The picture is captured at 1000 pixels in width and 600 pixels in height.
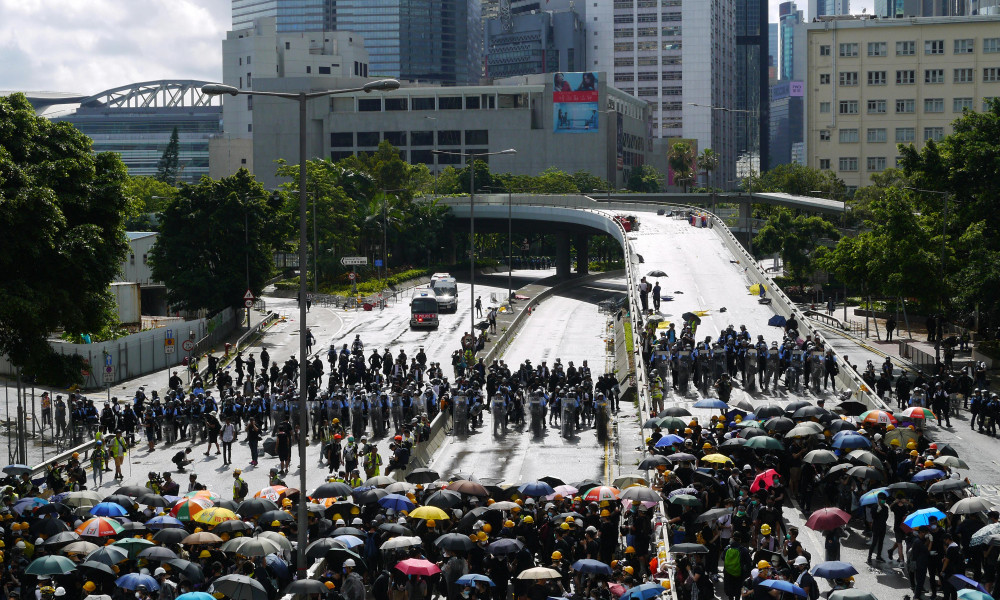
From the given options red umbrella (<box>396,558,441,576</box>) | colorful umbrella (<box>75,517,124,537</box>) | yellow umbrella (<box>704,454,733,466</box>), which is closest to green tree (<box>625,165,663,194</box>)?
yellow umbrella (<box>704,454,733,466</box>)

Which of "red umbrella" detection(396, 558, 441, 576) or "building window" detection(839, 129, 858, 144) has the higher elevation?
"building window" detection(839, 129, 858, 144)

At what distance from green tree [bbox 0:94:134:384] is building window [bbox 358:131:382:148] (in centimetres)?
12360

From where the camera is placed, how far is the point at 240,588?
16281 mm

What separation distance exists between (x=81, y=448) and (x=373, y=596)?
1799 cm

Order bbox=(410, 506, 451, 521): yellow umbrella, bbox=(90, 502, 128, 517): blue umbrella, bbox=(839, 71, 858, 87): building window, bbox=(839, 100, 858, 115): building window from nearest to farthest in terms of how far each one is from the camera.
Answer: bbox=(410, 506, 451, 521): yellow umbrella → bbox=(90, 502, 128, 517): blue umbrella → bbox=(839, 71, 858, 87): building window → bbox=(839, 100, 858, 115): building window

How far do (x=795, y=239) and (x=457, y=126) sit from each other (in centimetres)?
7609

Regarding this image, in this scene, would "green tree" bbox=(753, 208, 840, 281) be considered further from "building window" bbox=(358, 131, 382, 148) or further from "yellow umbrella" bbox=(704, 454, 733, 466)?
"building window" bbox=(358, 131, 382, 148)

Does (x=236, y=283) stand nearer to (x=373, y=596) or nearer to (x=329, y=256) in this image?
(x=329, y=256)

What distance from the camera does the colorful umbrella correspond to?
19094 millimetres

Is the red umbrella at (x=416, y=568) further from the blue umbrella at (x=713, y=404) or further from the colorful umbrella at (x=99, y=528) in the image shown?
the blue umbrella at (x=713, y=404)

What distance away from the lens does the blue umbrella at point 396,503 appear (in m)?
20.9

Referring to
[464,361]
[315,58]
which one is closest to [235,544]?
[464,361]

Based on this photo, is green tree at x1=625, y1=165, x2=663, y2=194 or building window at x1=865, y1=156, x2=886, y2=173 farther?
green tree at x1=625, y1=165, x2=663, y2=194

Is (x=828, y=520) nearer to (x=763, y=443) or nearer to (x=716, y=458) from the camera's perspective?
(x=716, y=458)
